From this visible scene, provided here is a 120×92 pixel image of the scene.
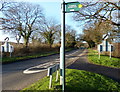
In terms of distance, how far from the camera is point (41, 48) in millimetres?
25375

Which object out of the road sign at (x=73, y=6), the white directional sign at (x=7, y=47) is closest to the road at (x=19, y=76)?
the road sign at (x=73, y=6)

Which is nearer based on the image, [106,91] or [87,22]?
[106,91]

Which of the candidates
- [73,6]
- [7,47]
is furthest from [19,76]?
[7,47]

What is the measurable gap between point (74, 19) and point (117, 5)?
4432mm

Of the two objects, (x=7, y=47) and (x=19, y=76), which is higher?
(x=7, y=47)

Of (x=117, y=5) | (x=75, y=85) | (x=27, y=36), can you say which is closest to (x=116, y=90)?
(x=75, y=85)

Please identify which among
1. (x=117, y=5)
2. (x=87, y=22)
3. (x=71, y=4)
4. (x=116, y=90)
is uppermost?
(x=117, y=5)

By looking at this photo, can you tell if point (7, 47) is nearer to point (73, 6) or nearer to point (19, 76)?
point (19, 76)

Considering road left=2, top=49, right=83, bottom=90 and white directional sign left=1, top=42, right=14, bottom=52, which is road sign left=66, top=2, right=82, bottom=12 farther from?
white directional sign left=1, top=42, right=14, bottom=52

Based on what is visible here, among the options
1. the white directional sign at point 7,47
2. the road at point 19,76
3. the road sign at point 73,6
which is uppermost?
the road sign at point 73,6

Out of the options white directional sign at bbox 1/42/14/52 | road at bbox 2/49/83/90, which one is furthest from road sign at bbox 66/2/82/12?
white directional sign at bbox 1/42/14/52

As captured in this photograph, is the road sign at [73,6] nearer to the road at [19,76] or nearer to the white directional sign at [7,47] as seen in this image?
the road at [19,76]

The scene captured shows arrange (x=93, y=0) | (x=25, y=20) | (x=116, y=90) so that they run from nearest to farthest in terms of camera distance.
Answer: (x=116, y=90), (x=93, y=0), (x=25, y=20)

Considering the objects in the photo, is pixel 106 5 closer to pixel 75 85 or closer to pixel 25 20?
pixel 75 85
